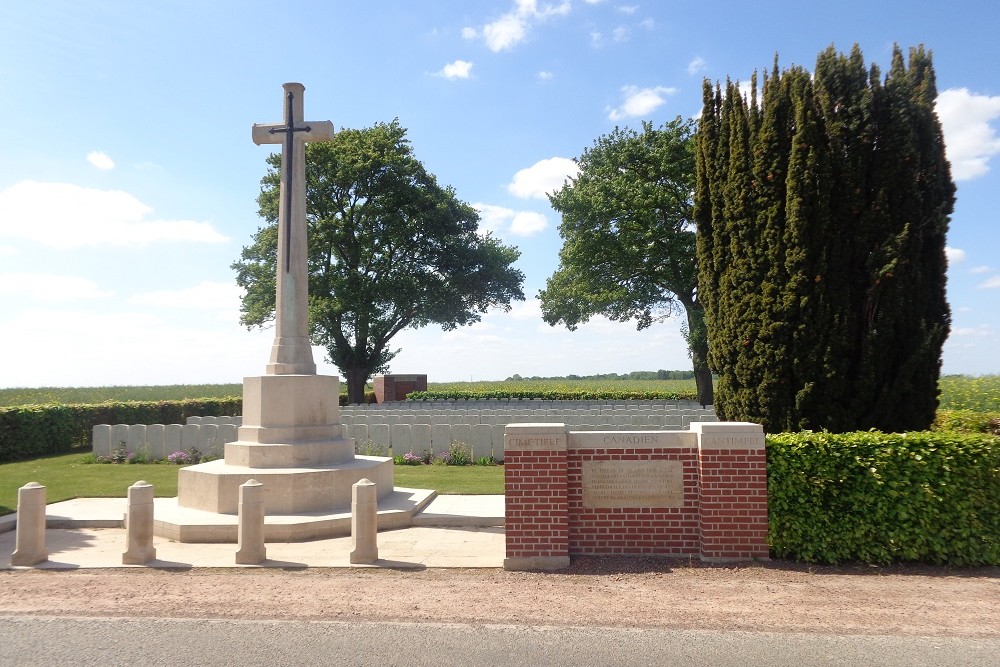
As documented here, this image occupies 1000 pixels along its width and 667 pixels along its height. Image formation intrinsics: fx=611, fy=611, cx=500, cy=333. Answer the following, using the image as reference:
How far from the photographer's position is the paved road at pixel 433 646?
4430 millimetres

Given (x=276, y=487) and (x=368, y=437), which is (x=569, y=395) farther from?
(x=276, y=487)

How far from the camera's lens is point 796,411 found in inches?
364

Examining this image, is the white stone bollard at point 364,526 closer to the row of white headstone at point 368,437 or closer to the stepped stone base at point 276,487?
the stepped stone base at point 276,487

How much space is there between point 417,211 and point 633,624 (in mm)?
29155

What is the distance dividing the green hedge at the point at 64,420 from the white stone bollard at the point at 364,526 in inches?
643

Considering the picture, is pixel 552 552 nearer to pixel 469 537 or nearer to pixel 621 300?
pixel 469 537

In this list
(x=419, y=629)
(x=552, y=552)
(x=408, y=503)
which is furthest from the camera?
(x=408, y=503)

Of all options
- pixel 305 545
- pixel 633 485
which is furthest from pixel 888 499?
pixel 305 545

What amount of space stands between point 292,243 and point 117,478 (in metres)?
7.41

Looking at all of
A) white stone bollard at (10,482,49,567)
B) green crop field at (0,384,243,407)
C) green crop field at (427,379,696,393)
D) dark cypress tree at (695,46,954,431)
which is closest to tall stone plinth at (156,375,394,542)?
white stone bollard at (10,482,49,567)

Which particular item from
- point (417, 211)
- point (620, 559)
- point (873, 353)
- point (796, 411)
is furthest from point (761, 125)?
point (417, 211)

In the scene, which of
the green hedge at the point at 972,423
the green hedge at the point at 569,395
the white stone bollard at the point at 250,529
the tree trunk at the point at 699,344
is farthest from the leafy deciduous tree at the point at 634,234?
the white stone bollard at the point at 250,529

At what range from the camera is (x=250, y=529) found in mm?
6926

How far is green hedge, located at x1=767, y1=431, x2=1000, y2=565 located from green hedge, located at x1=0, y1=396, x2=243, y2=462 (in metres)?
20.4
